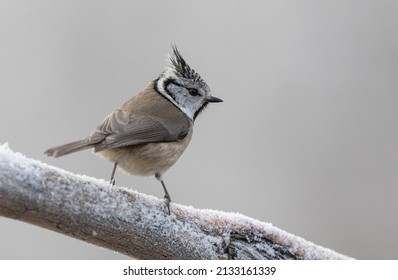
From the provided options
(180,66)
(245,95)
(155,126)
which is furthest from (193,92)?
(245,95)

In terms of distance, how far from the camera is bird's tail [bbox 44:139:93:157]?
112 inches

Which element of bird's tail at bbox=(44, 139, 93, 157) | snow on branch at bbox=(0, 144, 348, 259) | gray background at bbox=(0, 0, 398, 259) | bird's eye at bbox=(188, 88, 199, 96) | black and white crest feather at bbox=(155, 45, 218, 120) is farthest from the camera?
gray background at bbox=(0, 0, 398, 259)

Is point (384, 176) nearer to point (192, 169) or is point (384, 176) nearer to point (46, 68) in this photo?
point (192, 169)

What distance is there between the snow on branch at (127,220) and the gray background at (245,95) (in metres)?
2.62

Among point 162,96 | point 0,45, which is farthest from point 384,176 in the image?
point 0,45

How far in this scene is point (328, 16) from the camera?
6.86 m

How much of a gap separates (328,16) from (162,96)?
11.3ft

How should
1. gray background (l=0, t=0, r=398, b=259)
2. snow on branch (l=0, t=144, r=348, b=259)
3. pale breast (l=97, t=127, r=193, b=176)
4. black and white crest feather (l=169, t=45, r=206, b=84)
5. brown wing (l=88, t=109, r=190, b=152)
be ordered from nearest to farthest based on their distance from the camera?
snow on branch (l=0, t=144, r=348, b=259), brown wing (l=88, t=109, r=190, b=152), pale breast (l=97, t=127, r=193, b=176), black and white crest feather (l=169, t=45, r=206, b=84), gray background (l=0, t=0, r=398, b=259)

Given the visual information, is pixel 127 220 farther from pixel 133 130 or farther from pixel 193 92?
pixel 193 92

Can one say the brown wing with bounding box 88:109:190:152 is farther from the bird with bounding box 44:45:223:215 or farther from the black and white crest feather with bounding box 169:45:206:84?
the black and white crest feather with bounding box 169:45:206:84

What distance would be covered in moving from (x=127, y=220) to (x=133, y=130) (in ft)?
2.83

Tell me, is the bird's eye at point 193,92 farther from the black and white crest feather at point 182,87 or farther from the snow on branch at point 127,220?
the snow on branch at point 127,220

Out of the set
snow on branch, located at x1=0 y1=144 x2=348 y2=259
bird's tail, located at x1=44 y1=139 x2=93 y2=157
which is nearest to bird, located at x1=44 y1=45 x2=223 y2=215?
bird's tail, located at x1=44 y1=139 x2=93 y2=157

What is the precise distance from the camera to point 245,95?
674 cm
